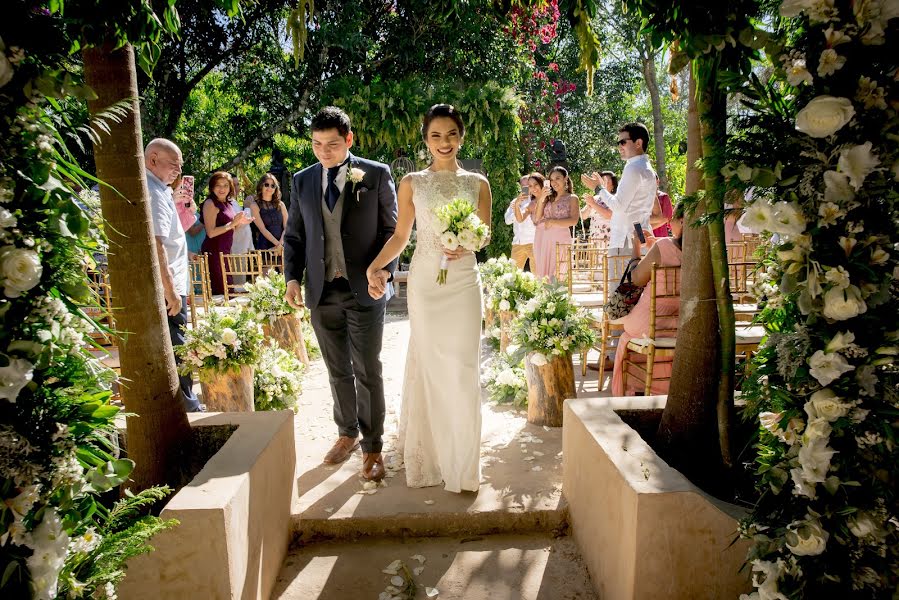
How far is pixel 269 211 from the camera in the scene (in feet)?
30.2

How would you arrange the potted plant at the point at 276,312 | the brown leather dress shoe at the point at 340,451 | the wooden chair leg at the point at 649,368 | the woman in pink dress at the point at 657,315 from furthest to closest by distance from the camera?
the potted plant at the point at 276,312 → the wooden chair leg at the point at 649,368 → the woman in pink dress at the point at 657,315 → the brown leather dress shoe at the point at 340,451

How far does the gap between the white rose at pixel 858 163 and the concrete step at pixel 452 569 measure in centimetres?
207

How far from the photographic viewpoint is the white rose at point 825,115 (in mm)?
1567

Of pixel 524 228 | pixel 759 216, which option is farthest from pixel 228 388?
pixel 524 228

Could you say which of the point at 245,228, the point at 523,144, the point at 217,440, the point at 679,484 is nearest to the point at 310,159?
the point at 523,144

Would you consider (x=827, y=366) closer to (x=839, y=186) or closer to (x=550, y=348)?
(x=839, y=186)

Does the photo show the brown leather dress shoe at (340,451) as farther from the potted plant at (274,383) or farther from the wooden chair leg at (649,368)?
the wooden chair leg at (649,368)

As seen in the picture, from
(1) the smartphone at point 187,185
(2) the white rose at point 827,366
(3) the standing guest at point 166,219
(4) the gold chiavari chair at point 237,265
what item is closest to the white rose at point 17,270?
(2) the white rose at point 827,366

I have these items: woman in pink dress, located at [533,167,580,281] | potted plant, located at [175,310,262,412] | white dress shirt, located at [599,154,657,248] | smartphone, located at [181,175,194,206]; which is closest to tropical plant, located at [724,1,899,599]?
potted plant, located at [175,310,262,412]

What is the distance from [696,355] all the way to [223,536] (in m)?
2.21

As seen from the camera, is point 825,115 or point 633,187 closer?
point 825,115

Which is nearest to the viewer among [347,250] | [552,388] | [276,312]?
[347,250]

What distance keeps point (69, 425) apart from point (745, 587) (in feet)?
7.76

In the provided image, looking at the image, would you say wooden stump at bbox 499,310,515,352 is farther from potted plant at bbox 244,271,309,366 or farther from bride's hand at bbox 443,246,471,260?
bride's hand at bbox 443,246,471,260
